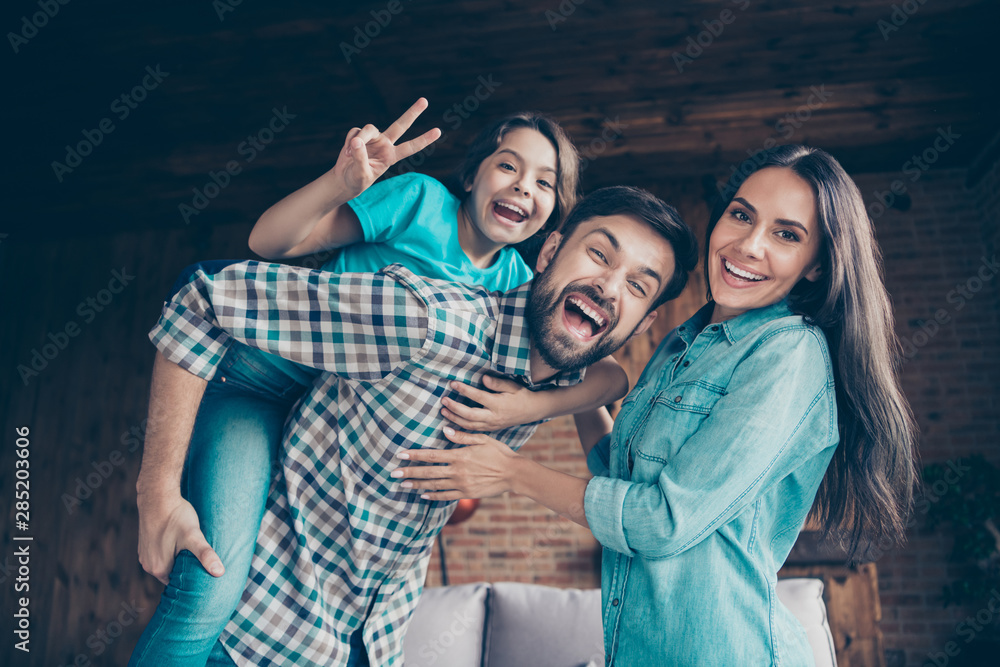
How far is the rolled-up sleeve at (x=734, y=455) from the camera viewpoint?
107 centimetres

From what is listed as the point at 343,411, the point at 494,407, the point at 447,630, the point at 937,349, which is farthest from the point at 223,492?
the point at 937,349

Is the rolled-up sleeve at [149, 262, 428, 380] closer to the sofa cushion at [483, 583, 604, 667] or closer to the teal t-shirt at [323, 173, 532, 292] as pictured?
the teal t-shirt at [323, 173, 532, 292]

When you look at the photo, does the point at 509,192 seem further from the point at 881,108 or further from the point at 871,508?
the point at 881,108

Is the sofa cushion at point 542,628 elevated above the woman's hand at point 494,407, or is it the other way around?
the woman's hand at point 494,407

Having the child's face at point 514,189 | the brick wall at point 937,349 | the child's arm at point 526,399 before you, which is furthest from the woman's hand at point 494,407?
the brick wall at point 937,349

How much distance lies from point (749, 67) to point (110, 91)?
3.52 metres

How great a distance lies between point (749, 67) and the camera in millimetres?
3346

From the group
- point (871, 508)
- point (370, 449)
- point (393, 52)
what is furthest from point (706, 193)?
point (370, 449)

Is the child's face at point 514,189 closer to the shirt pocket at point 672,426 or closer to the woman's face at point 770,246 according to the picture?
the woman's face at point 770,246

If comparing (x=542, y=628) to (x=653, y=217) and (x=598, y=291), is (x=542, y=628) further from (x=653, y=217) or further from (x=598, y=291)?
(x=653, y=217)

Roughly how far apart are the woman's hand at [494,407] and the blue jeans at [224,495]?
431 millimetres

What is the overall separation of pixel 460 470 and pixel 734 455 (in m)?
0.53

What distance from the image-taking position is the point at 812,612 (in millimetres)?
2414

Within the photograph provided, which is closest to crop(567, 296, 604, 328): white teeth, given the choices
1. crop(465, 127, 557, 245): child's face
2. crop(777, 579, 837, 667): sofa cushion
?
crop(465, 127, 557, 245): child's face
